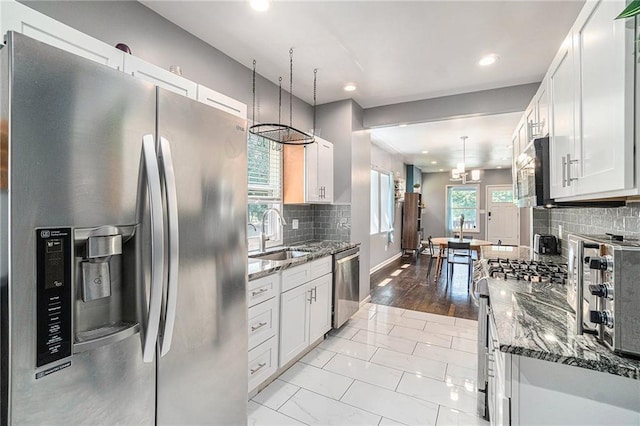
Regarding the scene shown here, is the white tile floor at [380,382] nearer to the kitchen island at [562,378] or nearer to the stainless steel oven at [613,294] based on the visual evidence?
the kitchen island at [562,378]

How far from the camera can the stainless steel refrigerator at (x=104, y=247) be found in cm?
76

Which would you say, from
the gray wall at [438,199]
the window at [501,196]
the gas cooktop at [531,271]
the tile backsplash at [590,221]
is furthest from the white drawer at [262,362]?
the window at [501,196]

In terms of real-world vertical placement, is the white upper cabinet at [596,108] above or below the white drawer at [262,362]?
above

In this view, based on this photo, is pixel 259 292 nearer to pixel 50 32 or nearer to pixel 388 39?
pixel 50 32

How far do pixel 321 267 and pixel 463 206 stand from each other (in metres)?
8.83

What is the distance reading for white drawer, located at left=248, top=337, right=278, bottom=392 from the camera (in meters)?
2.02

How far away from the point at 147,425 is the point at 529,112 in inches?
130

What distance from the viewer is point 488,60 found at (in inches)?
109

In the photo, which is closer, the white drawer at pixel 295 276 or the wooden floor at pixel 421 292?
the white drawer at pixel 295 276

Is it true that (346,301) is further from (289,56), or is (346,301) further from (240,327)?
(289,56)

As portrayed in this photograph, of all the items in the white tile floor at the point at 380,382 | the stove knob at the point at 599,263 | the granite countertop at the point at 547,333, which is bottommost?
the white tile floor at the point at 380,382

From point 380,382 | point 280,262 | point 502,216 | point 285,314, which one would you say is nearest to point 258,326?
point 285,314

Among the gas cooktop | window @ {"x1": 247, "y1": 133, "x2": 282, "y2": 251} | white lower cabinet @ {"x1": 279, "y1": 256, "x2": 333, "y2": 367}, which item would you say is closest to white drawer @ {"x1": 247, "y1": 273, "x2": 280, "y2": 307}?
white lower cabinet @ {"x1": 279, "y1": 256, "x2": 333, "y2": 367}

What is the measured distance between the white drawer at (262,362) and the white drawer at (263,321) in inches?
2.2
